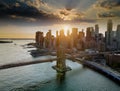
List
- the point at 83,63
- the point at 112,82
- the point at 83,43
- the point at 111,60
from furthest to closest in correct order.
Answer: the point at 83,43
the point at 83,63
the point at 111,60
the point at 112,82

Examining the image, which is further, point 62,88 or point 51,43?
point 51,43

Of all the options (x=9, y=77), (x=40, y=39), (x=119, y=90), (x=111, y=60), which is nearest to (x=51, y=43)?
(x=40, y=39)

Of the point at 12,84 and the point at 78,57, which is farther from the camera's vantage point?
the point at 78,57

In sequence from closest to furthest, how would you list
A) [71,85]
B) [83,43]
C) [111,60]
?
[71,85] → [111,60] → [83,43]

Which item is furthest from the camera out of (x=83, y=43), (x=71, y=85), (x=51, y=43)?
(x=51, y=43)

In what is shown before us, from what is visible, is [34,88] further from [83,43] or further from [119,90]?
[83,43]

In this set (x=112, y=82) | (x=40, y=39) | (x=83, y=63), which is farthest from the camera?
(x=40, y=39)

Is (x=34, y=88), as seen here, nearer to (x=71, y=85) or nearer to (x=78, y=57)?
(x=71, y=85)

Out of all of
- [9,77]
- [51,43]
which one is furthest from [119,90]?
[51,43]
